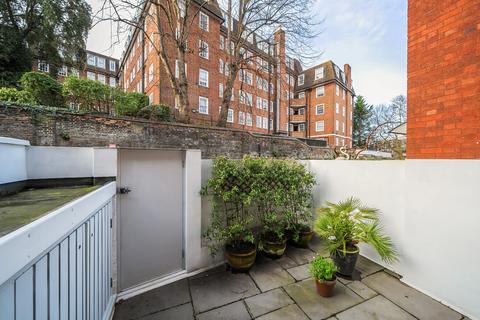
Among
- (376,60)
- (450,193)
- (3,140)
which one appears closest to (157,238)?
(3,140)

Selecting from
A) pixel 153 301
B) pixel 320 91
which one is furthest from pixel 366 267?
pixel 320 91

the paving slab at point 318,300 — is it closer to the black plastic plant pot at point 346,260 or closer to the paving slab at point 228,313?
the black plastic plant pot at point 346,260

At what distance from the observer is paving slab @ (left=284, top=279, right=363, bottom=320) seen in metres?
2.62

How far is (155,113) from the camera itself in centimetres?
861

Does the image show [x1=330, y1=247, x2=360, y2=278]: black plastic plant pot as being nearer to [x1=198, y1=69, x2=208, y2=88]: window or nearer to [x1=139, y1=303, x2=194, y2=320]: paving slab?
[x1=139, y1=303, x2=194, y2=320]: paving slab

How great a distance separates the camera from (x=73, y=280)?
4.73ft

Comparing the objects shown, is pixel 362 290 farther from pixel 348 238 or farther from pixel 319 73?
pixel 319 73

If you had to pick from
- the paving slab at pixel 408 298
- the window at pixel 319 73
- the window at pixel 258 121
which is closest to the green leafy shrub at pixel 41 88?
the paving slab at pixel 408 298

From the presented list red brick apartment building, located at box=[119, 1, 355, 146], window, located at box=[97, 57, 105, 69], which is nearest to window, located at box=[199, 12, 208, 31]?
red brick apartment building, located at box=[119, 1, 355, 146]

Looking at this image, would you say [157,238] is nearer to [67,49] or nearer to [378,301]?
[378,301]

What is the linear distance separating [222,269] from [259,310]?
3.75 feet

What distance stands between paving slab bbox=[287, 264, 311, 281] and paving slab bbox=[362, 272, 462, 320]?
3.18 ft

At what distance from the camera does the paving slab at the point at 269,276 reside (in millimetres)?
3145

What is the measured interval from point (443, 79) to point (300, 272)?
13.1 feet
